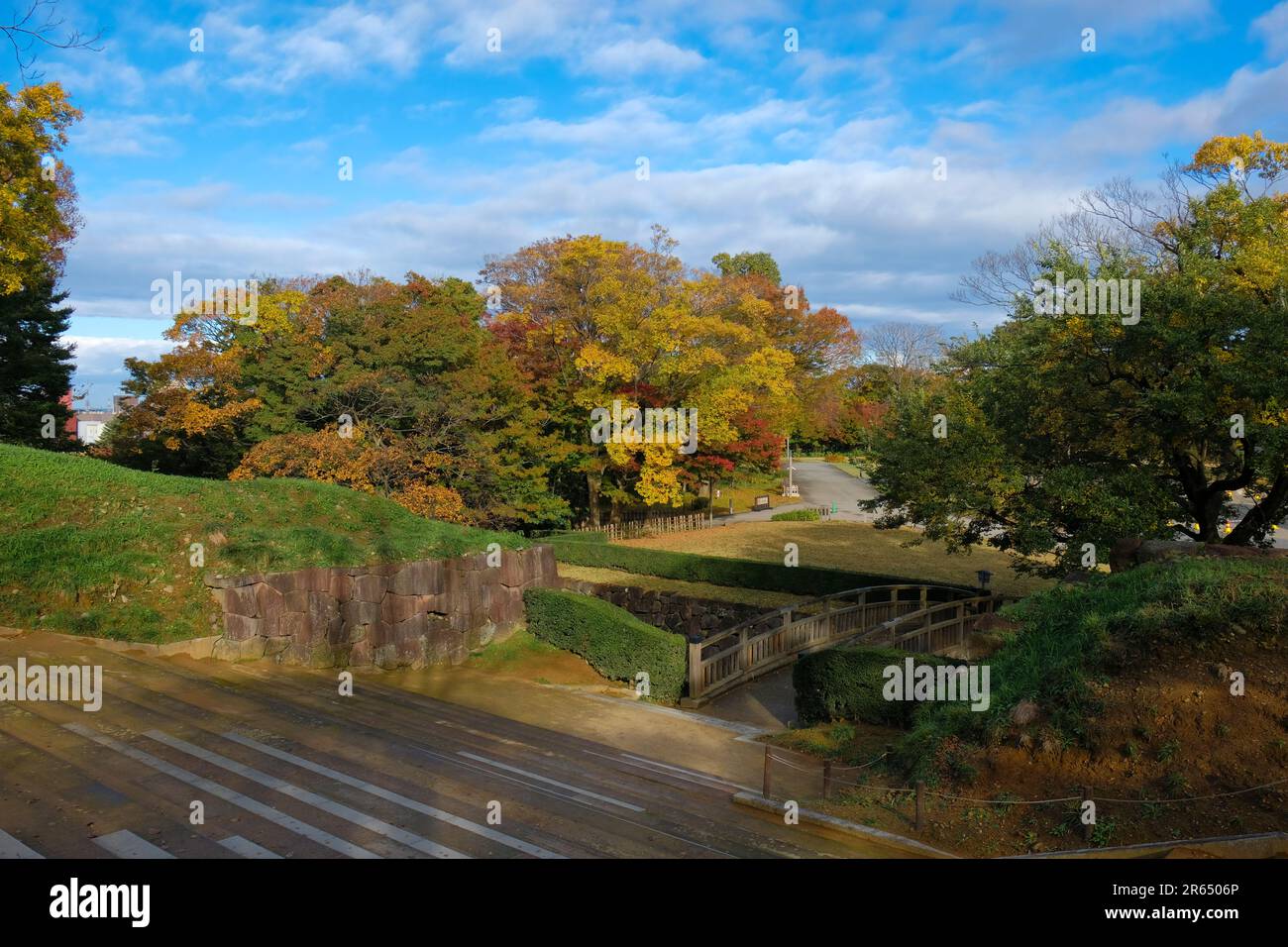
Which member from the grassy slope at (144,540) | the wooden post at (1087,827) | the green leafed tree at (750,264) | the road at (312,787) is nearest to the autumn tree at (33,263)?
the grassy slope at (144,540)

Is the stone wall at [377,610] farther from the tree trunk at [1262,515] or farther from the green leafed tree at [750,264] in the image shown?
the green leafed tree at [750,264]

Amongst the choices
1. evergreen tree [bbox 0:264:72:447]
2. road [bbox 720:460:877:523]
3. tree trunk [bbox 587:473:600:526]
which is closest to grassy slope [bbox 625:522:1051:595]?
tree trunk [bbox 587:473:600:526]

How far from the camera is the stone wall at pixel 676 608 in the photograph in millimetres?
24531

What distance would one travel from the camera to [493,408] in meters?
32.8

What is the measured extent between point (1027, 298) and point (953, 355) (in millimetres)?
7687

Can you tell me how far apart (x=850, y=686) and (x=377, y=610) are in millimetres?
9237

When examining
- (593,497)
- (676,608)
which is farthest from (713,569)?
(593,497)

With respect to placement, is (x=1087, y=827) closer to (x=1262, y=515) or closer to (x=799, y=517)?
(x=1262, y=515)

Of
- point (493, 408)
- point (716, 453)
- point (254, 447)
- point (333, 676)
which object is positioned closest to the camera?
point (333, 676)

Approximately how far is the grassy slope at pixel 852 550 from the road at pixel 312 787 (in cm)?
1953

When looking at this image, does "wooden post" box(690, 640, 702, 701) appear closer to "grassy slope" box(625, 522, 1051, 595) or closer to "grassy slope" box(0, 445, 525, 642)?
"grassy slope" box(0, 445, 525, 642)

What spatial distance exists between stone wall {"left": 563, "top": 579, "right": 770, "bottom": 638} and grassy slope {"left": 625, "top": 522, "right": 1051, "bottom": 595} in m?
5.63
